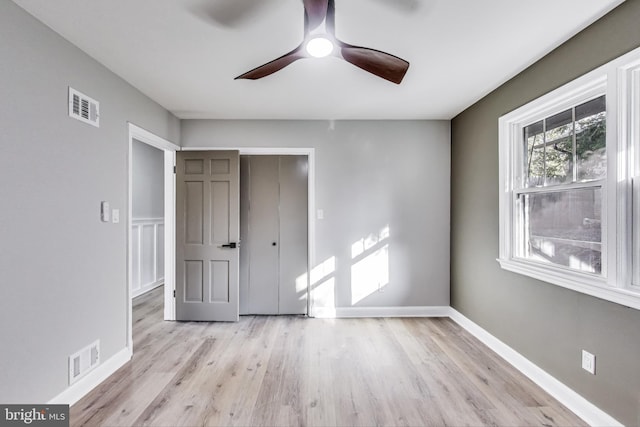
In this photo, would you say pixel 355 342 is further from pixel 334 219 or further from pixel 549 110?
pixel 549 110

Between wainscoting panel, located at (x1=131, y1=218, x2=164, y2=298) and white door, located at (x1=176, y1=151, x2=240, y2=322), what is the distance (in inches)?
58.8

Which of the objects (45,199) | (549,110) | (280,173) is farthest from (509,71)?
(45,199)

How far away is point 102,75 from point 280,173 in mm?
2075

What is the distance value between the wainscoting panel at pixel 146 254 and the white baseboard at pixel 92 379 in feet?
7.44

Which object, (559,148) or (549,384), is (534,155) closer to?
(559,148)

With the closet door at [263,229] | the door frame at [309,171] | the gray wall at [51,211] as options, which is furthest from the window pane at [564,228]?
the gray wall at [51,211]

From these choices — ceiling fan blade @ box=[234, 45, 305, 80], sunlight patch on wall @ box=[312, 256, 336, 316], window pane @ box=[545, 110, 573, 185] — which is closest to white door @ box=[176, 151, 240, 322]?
sunlight patch on wall @ box=[312, 256, 336, 316]

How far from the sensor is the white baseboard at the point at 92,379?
2086 mm

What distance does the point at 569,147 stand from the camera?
2270 millimetres

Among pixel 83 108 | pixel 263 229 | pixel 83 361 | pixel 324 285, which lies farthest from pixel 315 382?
pixel 83 108

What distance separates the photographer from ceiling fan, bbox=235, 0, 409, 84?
1566 millimetres

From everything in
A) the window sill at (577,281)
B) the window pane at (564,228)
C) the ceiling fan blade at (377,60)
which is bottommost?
the window sill at (577,281)

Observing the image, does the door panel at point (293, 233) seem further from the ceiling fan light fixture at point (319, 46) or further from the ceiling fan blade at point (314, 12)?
the ceiling fan blade at point (314, 12)

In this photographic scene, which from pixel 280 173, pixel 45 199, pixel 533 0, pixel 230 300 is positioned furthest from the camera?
pixel 280 173
